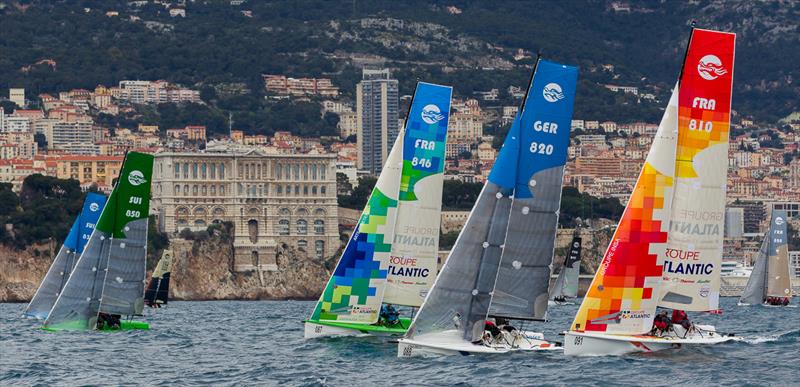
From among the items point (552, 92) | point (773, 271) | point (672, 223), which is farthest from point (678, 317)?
point (773, 271)

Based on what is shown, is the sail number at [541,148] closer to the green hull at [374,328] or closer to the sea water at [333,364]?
the sea water at [333,364]

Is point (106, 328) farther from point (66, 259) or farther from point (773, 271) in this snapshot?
point (773, 271)

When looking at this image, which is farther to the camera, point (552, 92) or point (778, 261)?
point (778, 261)

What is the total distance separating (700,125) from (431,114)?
6.93 m

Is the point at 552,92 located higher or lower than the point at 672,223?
higher

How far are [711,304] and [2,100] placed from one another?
511 ft

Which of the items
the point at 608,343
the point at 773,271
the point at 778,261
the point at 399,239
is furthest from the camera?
the point at 778,261

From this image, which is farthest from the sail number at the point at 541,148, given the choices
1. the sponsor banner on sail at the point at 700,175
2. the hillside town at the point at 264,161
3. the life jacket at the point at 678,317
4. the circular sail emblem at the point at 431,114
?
the hillside town at the point at 264,161

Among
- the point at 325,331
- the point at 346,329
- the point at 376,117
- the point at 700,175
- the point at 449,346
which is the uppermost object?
the point at 700,175

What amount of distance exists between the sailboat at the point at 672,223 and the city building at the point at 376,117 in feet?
475

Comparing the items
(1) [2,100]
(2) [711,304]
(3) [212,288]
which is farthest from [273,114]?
(2) [711,304]

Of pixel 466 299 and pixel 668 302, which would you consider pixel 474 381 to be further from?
pixel 668 302

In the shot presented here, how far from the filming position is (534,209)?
119ft

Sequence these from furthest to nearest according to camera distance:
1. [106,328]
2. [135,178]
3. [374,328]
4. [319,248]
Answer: [319,248], [106,328], [135,178], [374,328]
